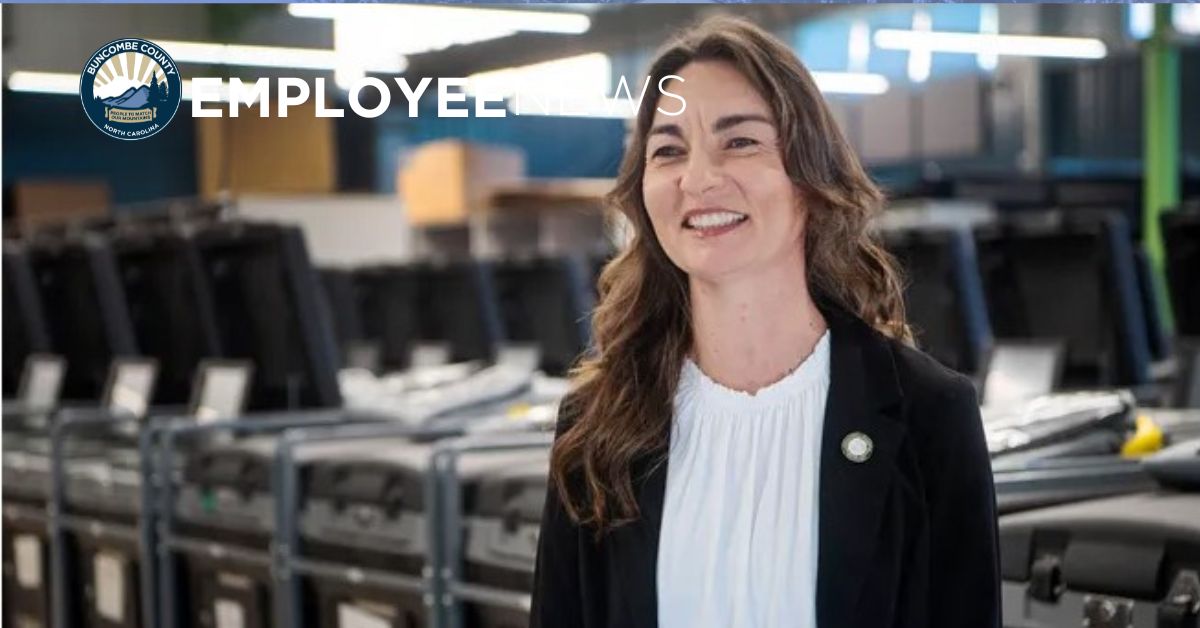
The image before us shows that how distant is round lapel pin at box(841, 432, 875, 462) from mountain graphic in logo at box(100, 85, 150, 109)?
788 millimetres

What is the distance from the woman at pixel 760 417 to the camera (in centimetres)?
136

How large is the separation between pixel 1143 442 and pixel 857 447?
41.6 inches

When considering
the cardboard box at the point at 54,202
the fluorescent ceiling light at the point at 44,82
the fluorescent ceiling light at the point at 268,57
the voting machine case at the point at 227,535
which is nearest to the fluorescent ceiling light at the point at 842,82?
the fluorescent ceiling light at the point at 268,57

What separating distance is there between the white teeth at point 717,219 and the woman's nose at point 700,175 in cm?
2

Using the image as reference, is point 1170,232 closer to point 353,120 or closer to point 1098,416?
point 1098,416

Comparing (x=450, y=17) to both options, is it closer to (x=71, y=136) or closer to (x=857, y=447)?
(x=71, y=136)

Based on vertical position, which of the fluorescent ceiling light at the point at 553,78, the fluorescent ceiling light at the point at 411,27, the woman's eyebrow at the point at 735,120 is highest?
the fluorescent ceiling light at the point at 411,27

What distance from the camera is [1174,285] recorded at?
349 cm

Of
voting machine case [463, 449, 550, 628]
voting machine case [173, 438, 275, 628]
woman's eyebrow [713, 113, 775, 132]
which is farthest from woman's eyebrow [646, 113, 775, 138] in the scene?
voting machine case [173, 438, 275, 628]

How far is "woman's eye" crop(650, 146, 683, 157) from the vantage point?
1.46 meters


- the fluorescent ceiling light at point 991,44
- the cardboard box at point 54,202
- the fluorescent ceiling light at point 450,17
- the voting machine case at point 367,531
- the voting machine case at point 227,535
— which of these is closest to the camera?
the fluorescent ceiling light at point 450,17

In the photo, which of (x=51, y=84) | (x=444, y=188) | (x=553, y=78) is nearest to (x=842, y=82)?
(x=553, y=78)

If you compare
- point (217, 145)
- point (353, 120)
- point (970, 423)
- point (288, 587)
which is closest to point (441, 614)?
point (288, 587)

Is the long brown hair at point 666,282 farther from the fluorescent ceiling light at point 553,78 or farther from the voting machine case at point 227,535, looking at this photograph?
the voting machine case at point 227,535
